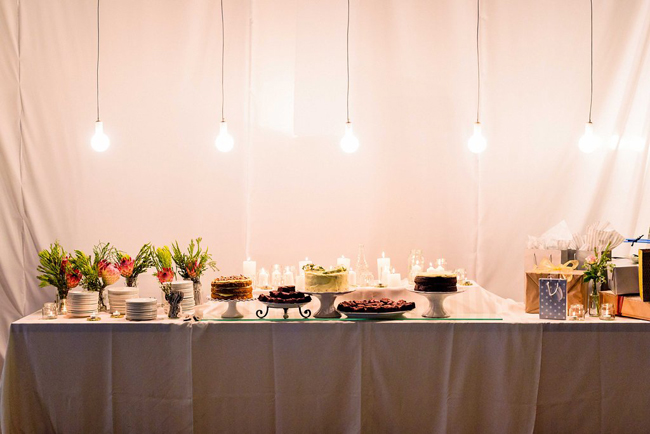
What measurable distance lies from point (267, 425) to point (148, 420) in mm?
603

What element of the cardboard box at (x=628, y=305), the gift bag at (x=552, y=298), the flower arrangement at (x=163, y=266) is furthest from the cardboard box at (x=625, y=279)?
the flower arrangement at (x=163, y=266)

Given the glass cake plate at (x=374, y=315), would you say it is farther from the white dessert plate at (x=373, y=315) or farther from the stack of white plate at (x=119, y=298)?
the stack of white plate at (x=119, y=298)

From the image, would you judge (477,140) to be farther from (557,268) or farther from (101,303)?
(101,303)

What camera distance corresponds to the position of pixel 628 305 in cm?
330

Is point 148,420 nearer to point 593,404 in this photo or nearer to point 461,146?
point 593,404

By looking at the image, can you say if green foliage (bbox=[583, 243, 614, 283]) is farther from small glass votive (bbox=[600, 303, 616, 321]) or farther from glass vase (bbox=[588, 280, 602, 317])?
small glass votive (bbox=[600, 303, 616, 321])

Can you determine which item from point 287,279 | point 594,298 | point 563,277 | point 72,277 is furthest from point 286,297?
point 594,298

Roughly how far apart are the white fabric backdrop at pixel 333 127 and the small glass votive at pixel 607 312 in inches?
70.7

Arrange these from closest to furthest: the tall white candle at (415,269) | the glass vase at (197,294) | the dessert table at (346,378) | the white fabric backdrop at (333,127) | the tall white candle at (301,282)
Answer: the dessert table at (346,378)
the glass vase at (197,294)
the tall white candle at (301,282)
the tall white candle at (415,269)
the white fabric backdrop at (333,127)

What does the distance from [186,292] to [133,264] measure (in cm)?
50

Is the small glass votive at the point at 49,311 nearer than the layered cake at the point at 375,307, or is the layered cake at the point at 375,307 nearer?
the layered cake at the point at 375,307

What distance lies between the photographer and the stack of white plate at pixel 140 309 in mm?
3289

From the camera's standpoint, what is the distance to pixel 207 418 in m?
3.22

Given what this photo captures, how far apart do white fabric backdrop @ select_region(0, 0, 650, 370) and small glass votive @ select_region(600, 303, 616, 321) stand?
1.80m
